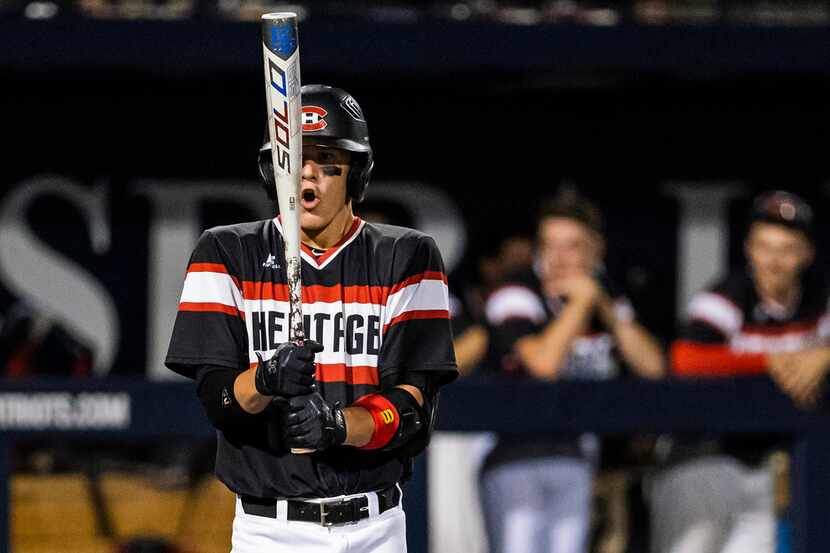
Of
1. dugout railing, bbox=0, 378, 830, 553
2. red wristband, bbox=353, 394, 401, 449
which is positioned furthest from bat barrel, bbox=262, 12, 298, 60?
dugout railing, bbox=0, 378, 830, 553

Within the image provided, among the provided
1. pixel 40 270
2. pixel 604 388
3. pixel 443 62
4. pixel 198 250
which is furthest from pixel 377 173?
pixel 198 250

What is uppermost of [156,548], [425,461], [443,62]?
[443,62]

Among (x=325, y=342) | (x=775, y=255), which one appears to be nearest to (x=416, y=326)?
(x=325, y=342)

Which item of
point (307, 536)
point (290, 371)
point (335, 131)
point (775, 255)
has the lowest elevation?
point (307, 536)

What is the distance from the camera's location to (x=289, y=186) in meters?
2.48

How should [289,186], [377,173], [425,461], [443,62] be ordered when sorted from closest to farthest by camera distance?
[289,186] < [425,461] < [443,62] < [377,173]

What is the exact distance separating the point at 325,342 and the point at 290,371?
0.32 m

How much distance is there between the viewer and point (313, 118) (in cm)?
261

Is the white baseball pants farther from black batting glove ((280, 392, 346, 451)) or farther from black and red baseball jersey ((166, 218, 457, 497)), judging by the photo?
black batting glove ((280, 392, 346, 451))

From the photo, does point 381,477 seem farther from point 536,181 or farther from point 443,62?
point 536,181

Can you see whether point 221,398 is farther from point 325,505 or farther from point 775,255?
point 775,255

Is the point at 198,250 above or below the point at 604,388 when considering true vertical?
above

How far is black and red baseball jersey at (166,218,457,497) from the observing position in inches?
103

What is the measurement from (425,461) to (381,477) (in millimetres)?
1150
